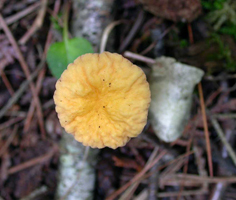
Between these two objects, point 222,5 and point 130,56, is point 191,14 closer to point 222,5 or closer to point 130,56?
point 222,5

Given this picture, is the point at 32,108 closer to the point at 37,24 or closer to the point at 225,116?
the point at 37,24

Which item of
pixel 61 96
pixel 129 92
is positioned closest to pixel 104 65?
pixel 129 92

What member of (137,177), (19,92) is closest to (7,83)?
(19,92)

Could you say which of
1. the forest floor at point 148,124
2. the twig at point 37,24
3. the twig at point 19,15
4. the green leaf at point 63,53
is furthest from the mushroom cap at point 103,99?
the twig at point 19,15

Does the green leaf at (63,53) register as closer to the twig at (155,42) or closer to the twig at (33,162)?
the twig at (155,42)

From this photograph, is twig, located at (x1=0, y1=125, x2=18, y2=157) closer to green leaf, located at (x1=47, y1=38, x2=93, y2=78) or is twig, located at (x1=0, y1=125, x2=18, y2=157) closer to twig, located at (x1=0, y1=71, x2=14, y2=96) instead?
twig, located at (x1=0, y1=71, x2=14, y2=96)

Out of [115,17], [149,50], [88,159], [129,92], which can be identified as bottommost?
[88,159]
